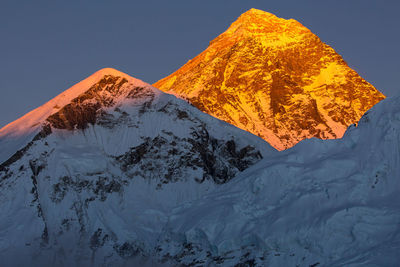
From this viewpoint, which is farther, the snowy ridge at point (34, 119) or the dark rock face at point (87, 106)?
the dark rock face at point (87, 106)

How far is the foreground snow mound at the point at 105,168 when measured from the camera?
11869cm

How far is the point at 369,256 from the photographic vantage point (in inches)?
3543

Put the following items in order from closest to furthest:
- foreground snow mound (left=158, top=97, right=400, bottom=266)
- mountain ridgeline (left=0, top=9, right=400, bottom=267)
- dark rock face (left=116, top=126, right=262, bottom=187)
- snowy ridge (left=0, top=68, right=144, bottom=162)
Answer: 1. foreground snow mound (left=158, top=97, right=400, bottom=266)
2. mountain ridgeline (left=0, top=9, right=400, bottom=267)
3. snowy ridge (left=0, top=68, right=144, bottom=162)
4. dark rock face (left=116, top=126, right=262, bottom=187)

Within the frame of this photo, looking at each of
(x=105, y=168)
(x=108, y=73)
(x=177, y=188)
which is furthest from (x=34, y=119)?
(x=177, y=188)

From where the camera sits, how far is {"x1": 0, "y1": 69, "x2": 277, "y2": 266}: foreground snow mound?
119 meters

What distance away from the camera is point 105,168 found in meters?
132

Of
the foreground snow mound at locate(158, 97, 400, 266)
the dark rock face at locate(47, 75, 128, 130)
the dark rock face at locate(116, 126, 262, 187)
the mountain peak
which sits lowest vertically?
the foreground snow mound at locate(158, 97, 400, 266)

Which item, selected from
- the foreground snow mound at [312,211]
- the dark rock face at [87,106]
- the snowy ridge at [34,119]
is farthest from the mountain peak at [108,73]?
the foreground snow mound at [312,211]

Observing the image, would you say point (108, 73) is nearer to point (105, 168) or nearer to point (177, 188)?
point (105, 168)

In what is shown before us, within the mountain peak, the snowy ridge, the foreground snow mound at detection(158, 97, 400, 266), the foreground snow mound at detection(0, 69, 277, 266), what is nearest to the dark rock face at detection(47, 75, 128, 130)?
the foreground snow mound at detection(0, 69, 277, 266)

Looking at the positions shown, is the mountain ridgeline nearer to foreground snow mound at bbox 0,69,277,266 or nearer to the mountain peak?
foreground snow mound at bbox 0,69,277,266

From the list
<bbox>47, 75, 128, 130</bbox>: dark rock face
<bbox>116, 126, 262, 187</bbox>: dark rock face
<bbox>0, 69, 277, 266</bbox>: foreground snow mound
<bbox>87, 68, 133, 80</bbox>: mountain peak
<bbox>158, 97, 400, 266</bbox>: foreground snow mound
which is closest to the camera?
<bbox>158, 97, 400, 266</bbox>: foreground snow mound

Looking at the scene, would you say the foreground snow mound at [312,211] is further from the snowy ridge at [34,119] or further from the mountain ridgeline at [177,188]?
the snowy ridge at [34,119]

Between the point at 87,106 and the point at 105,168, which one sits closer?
the point at 105,168
